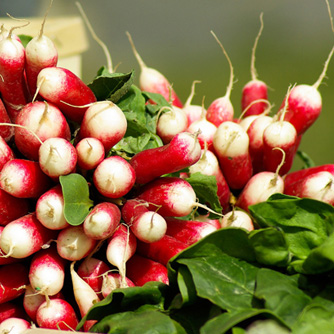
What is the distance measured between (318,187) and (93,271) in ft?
1.93

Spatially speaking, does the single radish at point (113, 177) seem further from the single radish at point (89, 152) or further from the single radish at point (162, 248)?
the single radish at point (162, 248)

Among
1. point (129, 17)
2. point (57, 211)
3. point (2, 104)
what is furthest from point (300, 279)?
point (129, 17)

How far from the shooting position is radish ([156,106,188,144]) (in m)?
1.30

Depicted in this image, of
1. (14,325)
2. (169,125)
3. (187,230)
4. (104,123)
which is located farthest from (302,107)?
(14,325)

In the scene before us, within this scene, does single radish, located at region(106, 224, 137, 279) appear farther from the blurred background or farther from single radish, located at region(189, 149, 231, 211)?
the blurred background

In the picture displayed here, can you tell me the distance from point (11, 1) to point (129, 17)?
2.09 meters

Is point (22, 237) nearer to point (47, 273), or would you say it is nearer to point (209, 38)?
point (47, 273)

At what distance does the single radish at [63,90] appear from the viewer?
102cm

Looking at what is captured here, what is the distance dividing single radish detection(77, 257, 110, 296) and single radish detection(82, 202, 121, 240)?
0.10m

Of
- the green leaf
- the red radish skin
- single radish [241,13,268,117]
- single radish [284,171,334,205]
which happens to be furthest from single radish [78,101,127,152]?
single radish [241,13,268,117]

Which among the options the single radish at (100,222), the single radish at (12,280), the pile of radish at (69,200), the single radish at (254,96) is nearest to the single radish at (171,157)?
the pile of radish at (69,200)

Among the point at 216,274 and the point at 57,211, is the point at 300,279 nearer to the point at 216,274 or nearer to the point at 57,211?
the point at 216,274

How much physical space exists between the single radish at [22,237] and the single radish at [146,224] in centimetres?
19

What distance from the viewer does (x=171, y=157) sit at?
3.35 ft
